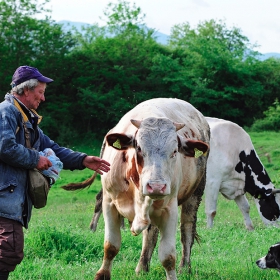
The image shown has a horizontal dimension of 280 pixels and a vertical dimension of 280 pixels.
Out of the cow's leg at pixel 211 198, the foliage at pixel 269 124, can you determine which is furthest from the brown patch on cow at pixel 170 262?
the foliage at pixel 269 124

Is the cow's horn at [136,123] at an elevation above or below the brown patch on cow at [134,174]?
above

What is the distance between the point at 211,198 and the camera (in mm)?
13602

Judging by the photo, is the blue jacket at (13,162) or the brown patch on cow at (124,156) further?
A: the brown patch on cow at (124,156)

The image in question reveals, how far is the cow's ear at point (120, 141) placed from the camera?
243 inches

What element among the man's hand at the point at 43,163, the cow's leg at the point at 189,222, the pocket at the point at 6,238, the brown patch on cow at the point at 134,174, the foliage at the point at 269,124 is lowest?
the foliage at the point at 269,124

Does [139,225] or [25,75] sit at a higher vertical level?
[25,75]

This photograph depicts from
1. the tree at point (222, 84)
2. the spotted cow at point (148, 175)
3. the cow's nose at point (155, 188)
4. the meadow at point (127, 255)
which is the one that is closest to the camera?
the cow's nose at point (155, 188)

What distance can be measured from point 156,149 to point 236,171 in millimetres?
8405

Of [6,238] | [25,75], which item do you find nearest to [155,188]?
[6,238]

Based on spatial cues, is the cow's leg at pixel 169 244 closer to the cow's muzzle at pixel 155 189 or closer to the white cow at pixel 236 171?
the cow's muzzle at pixel 155 189

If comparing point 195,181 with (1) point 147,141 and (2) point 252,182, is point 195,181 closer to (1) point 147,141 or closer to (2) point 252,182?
(1) point 147,141

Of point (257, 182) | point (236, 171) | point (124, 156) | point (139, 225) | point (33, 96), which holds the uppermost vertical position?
point (33, 96)

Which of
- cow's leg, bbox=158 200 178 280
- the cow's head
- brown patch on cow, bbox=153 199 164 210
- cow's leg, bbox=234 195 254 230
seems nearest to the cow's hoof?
brown patch on cow, bbox=153 199 164 210

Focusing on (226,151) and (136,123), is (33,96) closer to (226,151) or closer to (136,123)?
(136,123)
